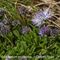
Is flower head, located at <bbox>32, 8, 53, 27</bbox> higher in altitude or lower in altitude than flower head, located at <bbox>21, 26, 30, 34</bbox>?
higher

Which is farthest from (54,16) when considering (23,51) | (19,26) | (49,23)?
(23,51)

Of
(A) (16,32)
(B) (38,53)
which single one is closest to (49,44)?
(B) (38,53)

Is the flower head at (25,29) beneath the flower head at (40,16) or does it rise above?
beneath

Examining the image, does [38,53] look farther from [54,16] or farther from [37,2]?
[37,2]

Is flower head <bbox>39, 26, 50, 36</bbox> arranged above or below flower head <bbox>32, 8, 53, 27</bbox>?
below

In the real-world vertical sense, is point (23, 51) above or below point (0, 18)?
below

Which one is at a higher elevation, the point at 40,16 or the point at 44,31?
the point at 40,16

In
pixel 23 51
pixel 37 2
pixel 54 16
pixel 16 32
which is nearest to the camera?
pixel 23 51

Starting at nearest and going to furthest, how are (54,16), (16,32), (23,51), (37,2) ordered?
(23,51) → (16,32) → (54,16) → (37,2)

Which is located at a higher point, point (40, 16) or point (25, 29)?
point (40, 16)

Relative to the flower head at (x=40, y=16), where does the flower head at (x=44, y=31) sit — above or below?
below

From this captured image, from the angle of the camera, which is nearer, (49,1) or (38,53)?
(38,53)
